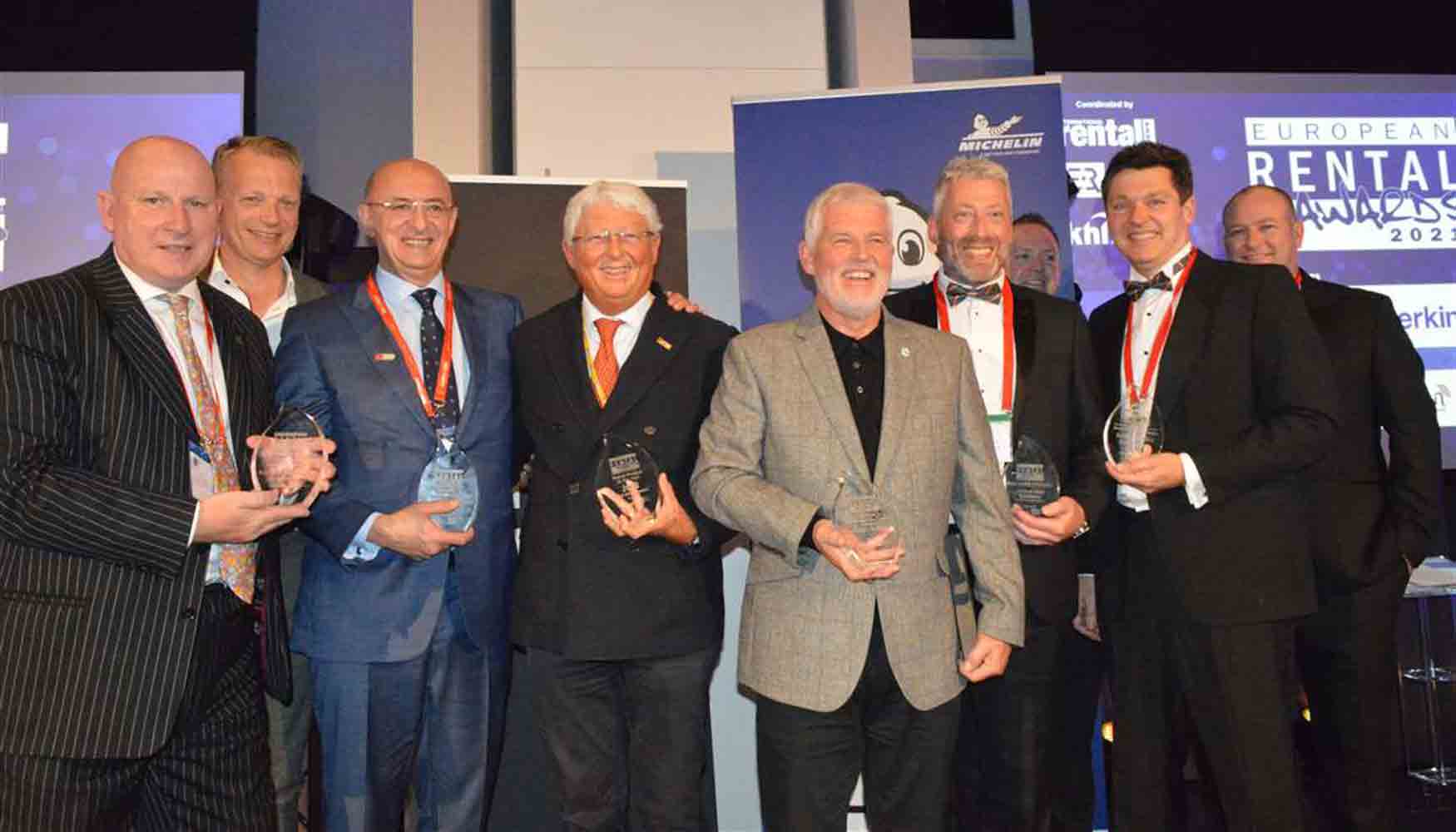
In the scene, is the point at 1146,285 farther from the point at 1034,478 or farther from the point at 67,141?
the point at 67,141

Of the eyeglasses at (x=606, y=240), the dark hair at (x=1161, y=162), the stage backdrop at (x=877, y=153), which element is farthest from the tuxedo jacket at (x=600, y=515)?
the stage backdrop at (x=877, y=153)

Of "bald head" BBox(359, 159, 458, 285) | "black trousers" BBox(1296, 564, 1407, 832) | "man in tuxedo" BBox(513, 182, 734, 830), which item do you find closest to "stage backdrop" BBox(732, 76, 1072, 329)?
"man in tuxedo" BBox(513, 182, 734, 830)

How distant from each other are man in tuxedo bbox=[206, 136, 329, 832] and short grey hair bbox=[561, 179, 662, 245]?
0.84 m

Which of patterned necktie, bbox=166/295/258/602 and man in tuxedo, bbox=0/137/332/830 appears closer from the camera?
man in tuxedo, bbox=0/137/332/830

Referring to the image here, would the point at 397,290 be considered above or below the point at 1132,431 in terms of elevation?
above

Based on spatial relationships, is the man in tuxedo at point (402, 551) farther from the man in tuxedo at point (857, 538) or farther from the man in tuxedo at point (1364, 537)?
the man in tuxedo at point (1364, 537)

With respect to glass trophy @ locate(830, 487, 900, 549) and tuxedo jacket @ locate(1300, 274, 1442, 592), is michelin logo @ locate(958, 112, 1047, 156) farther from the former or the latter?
glass trophy @ locate(830, 487, 900, 549)

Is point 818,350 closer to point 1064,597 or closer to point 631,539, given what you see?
point 631,539

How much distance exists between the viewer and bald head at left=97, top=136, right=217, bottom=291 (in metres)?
2.45

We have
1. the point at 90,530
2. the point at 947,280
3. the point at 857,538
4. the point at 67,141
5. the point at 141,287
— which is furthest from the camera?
the point at 67,141

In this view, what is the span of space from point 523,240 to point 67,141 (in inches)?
105

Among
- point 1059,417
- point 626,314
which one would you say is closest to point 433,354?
point 626,314

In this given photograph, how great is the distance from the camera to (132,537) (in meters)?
2.21

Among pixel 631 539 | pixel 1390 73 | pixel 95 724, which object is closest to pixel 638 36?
pixel 631 539
